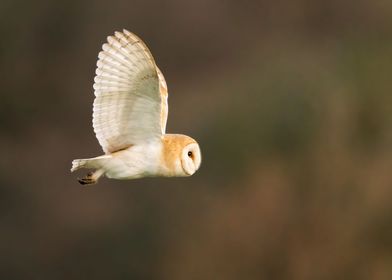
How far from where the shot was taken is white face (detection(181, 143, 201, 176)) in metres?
5.03

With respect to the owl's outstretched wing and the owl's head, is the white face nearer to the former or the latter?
the owl's head

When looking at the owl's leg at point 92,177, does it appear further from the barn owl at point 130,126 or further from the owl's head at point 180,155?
the owl's head at point 180,155

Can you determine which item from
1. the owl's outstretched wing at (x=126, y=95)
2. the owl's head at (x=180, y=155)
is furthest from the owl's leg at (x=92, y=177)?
the owl's head at (x=180, y=155)

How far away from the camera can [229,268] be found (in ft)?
51.4

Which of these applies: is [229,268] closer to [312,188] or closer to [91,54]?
[312,188]

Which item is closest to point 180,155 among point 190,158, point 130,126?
point 190,158

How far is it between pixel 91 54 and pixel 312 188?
4.98 meters

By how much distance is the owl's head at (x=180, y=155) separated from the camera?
16.4 feet

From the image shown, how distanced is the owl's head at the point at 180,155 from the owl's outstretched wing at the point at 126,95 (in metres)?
0.07

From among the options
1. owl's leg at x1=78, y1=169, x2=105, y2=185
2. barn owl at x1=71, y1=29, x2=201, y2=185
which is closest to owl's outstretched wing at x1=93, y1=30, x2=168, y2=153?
barn owl at x1=71, y1=29, x2=201, y2=185

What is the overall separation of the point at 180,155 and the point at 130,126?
27cm

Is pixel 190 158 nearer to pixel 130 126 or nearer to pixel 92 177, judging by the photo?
pixel 130 126

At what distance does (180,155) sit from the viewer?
501cm

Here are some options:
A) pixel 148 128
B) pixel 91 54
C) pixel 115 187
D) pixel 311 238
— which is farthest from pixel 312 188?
pixel 148 128
